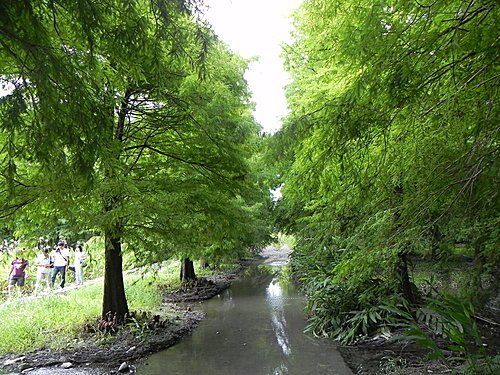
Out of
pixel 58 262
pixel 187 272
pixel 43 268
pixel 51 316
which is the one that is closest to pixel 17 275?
pixel 43 268

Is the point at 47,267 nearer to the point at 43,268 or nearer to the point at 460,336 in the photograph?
the point at 43,268

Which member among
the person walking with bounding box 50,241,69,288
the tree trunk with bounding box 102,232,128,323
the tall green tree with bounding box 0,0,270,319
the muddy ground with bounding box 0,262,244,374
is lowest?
the muddy ground with bounding box 0,262,244,374

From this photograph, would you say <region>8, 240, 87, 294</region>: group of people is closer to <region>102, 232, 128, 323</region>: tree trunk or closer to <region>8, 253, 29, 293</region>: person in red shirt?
<region>8, 253, 29, 293</region>: person in red shirt

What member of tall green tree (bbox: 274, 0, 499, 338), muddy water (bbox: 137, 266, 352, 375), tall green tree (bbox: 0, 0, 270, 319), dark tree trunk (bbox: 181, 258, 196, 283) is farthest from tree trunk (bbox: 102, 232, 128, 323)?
dark tree trunk (bbox: 181, 258, 196, 283)

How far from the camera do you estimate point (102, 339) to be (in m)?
7.07

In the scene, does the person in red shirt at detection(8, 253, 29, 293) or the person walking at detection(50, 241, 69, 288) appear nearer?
the person in red shirt at detection(8, 253, 29, 293)

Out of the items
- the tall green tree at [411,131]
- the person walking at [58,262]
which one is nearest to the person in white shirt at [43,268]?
the person walking at [58,262]

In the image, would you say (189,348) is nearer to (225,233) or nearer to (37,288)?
(225,233)

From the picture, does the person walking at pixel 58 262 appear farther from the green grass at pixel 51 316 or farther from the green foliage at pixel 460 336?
the green foliage at pixel 460 336

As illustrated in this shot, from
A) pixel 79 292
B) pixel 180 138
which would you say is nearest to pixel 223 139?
pixel 180 138

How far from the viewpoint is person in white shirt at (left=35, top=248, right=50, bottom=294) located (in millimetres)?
11172

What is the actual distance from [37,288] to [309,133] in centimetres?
1059

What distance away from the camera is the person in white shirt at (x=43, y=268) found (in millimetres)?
11172

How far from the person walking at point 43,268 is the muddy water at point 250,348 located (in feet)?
15.3
